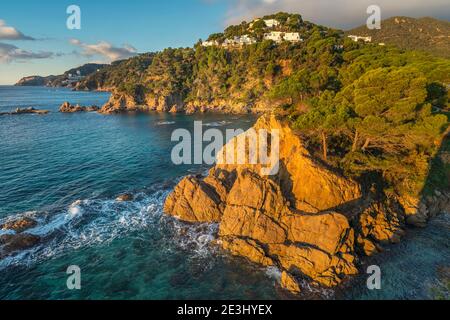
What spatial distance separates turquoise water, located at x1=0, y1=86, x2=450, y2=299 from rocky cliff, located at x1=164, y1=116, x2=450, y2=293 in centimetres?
119

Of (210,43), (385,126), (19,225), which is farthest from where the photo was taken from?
(210,43)

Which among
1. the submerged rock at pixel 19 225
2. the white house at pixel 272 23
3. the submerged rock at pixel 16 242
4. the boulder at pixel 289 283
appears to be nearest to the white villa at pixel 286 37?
the white house at pixel 272 23

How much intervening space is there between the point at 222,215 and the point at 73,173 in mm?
25274

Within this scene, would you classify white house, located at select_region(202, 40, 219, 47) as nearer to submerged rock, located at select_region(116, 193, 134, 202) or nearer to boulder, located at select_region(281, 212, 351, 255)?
submerged rock, located at select_region(116, 193, 134, 202)

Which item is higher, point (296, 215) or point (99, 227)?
point (296, 215)

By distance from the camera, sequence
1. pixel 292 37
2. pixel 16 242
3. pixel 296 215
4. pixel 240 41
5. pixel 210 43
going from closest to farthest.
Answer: pixel 296 215, pixel 16 242, pixel 292 37, pixel 240 41, pixel 210 43

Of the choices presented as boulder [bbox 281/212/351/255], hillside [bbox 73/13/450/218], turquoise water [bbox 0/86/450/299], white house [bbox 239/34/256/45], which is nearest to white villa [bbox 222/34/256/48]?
white house [bbox 239/34/256/45]

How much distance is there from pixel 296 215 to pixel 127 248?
560 inches

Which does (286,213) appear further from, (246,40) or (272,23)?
(272,23)

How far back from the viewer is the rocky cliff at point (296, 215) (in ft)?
61.8

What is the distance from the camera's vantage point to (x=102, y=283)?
1830 cm

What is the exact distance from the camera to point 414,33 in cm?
15738

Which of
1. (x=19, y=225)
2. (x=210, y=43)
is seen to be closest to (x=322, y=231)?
(x=19, y=225)
